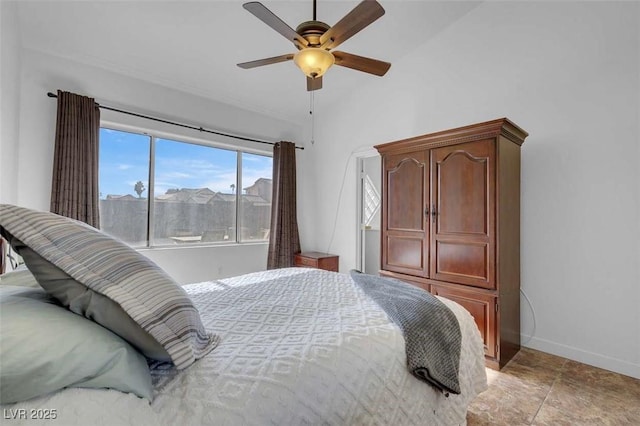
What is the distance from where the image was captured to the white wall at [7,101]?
1.78 meters

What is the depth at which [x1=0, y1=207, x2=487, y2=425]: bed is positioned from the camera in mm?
716

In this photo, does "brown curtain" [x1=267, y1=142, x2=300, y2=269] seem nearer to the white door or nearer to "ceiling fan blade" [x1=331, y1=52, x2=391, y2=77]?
the white door

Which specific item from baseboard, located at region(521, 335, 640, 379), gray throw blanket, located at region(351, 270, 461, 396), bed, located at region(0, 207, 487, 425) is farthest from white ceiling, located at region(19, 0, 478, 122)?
baseboard, located at region(521, 335, 640, 379)

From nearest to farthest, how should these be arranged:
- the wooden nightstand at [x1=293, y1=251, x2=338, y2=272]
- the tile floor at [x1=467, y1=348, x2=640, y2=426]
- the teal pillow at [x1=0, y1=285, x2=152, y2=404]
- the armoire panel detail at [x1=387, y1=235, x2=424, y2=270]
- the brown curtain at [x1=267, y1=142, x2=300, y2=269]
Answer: the teal pillow at [x1=0, y1=285, x2=152, y2=404]
the tile floor at [x1=467, y1=348, x2=640, y2=426]
the armoire panel detail at [x1=387, y1=235, x2=424, y2=270]
the wooden nightstand at [x1=293, y1=251, x2=338, y2=272]
the brown curtain at [x1=267, y1=142, x2=300, y2=269]

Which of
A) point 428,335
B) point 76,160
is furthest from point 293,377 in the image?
point 76,160

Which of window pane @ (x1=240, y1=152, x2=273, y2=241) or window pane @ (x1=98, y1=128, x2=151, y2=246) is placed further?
window pane @ (x1=240, y1=152, x2=273, y2=241)

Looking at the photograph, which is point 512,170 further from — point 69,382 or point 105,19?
point 105,19

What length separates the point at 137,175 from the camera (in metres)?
3.45

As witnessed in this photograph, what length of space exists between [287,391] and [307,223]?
3.96 metres

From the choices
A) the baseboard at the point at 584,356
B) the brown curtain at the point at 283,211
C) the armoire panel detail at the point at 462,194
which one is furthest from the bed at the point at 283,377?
the brown curtain at the point at 283,211

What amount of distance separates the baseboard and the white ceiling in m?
A: 3.25

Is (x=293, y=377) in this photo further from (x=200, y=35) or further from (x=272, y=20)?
(x=200, y=35)

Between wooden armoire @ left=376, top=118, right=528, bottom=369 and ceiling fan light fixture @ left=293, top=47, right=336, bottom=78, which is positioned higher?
ceiling fan light fixture @ left=293, top=47, right=336, bottom=78

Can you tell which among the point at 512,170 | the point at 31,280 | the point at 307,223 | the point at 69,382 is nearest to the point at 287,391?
the point at 69,382
